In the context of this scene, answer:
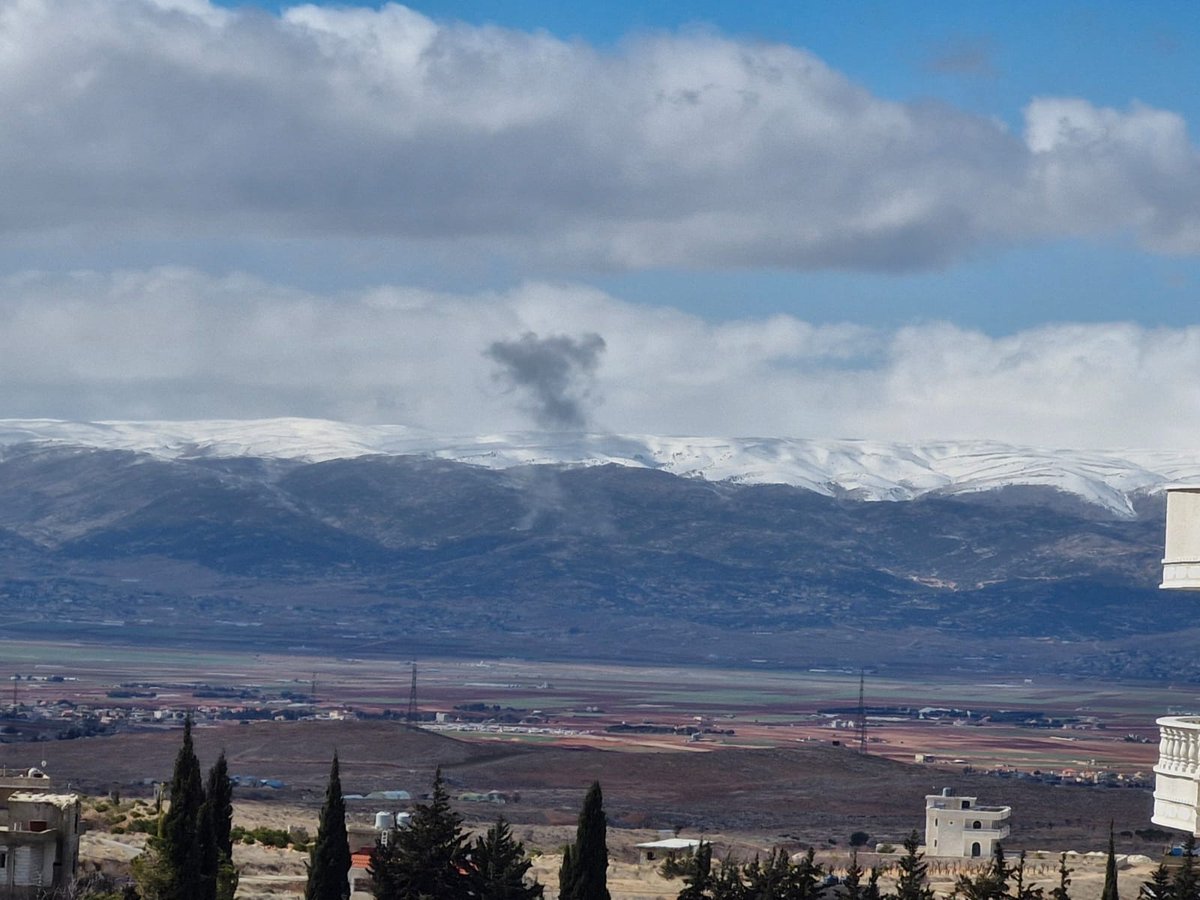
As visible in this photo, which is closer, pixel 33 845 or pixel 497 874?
pixel 497 874

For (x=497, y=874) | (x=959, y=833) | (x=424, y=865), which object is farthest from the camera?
(x=959, y=833)

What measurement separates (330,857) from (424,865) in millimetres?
2094

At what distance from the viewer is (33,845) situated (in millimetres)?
44469

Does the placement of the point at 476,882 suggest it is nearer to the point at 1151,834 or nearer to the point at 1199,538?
the point at 1199,538

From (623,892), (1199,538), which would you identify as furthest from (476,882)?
(1199,538)

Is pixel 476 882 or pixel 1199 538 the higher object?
pixel 1199 538

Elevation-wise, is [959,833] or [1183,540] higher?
[1183,540]

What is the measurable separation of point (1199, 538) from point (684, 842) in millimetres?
69346

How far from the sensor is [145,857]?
46.5 meters

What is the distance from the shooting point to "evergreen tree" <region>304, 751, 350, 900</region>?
44250 millimetres

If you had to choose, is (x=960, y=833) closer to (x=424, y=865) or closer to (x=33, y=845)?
(x=424, y=865)

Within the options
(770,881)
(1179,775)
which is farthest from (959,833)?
(1179,775)

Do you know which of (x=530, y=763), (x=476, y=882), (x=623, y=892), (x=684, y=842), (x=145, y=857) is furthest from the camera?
(x=530, y=763)

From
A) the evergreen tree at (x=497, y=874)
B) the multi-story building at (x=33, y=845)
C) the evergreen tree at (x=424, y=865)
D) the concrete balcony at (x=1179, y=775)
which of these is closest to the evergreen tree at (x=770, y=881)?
the evergreen tree at (x=497, y=874)
